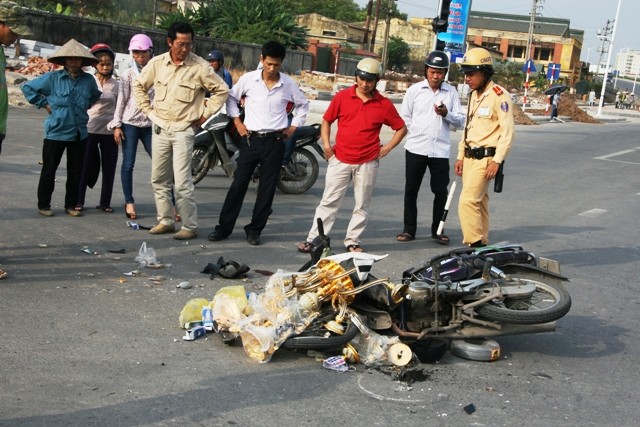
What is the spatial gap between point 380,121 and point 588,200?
719 cm

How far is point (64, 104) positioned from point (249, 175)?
2.04 meters

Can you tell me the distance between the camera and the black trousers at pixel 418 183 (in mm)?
9945

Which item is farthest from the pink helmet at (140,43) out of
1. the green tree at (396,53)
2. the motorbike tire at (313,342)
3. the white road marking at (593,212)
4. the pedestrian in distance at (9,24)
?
the green tree at (396,53)

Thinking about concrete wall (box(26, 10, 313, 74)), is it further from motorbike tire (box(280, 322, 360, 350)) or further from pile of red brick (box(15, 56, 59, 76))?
motorbike tire (box(280, 322, 360, 350))

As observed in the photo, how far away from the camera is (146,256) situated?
25.5 feet

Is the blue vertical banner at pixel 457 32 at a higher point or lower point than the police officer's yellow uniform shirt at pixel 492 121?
higher

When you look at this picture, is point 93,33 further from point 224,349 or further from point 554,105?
point 224,349

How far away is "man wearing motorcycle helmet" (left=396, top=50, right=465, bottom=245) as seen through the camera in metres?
9.82

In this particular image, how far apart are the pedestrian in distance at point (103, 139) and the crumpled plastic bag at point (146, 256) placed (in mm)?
2029

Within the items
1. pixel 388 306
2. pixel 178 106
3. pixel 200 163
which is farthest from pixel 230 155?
pixel 388 306

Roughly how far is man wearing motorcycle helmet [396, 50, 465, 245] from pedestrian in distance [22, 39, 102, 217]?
11.4 ft

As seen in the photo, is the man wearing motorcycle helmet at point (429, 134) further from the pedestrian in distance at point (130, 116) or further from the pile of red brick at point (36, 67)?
the pile of red brick at point (36, 67)

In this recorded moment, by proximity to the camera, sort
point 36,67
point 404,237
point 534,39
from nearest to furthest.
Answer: point 404,237, point 36,67, point 534,39

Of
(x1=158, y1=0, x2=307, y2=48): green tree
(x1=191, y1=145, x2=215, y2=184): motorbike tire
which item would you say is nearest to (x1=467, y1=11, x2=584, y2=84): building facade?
(x1=158, y1=0, x2=307, y2=48): green tree
